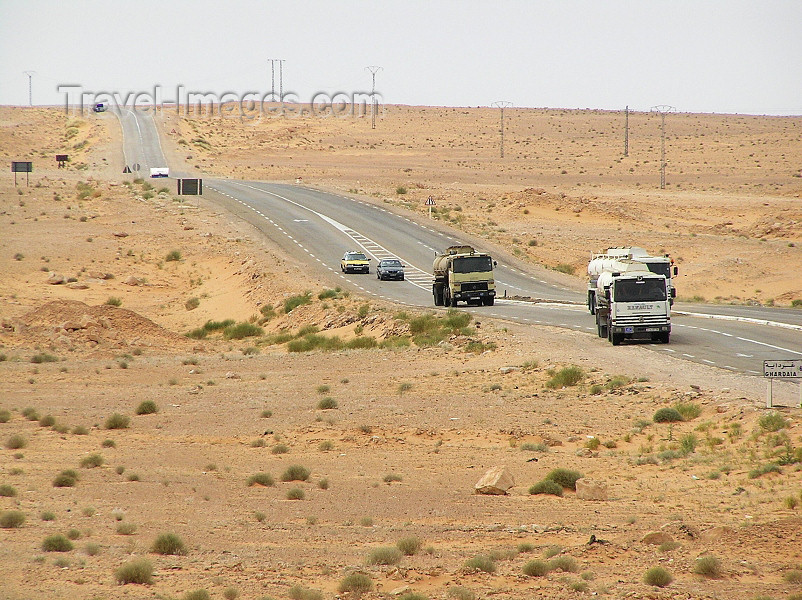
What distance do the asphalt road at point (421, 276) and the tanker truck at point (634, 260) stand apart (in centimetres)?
169

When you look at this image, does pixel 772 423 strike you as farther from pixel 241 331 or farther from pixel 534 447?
pixel 241 331

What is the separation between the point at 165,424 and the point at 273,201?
65.3 m

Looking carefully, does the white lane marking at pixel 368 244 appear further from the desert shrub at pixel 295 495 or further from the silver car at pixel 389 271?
the desert shrub at pixel 295 495

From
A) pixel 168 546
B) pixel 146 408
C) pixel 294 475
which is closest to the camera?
pixel 168 546

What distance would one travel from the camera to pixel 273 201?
89.8 meters

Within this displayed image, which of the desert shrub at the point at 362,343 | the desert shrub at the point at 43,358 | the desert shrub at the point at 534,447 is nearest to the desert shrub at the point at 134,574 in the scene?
the desert shrub at the point at 534,447

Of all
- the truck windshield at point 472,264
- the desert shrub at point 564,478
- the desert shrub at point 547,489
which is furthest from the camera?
the truck windshield at point 472,264

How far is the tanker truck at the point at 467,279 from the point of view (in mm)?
46781

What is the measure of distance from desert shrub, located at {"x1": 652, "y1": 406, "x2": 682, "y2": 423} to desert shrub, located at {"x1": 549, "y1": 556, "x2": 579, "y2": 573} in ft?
35.7

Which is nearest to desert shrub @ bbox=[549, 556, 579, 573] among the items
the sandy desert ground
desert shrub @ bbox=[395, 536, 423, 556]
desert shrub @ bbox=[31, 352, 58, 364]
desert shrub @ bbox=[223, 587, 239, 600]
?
the sandy desert ground

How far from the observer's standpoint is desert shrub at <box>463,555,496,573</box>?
13.2 m

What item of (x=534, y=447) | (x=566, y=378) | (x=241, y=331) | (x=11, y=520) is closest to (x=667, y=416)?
(x=534, y=447)

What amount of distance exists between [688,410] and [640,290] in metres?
10.0

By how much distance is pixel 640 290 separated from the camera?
3309 cm
